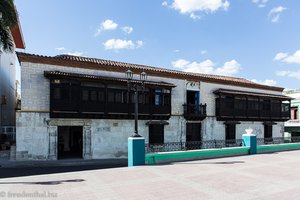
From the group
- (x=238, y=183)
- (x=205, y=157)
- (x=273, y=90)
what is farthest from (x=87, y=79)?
(x=273, y=90)

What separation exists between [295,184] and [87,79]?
1257cm

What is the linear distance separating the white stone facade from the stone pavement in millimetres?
6580

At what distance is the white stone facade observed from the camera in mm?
15516

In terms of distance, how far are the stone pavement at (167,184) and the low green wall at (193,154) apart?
46.8 inches

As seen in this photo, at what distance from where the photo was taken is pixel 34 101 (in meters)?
15.7

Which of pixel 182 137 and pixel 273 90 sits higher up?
pixel 273 90

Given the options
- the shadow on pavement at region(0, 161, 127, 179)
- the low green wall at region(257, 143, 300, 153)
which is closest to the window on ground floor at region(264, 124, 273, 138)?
the low green wall at region(257, 143, 300, 153)

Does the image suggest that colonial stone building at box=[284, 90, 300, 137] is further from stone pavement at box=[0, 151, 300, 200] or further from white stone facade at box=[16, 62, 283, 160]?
stone pavement at box=[0, 151, 300, 200]

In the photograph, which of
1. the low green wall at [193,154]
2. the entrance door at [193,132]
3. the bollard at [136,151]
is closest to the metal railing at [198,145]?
the entrance door at [193,132]

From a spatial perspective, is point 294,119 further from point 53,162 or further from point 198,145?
point 53,162

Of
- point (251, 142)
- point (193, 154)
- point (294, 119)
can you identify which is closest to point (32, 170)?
point (193, 154)

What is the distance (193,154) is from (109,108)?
21.4 ft

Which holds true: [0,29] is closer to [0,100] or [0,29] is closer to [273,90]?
[0,100]

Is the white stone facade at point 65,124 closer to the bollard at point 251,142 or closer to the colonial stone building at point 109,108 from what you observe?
the colonial stone building at point 109,108
